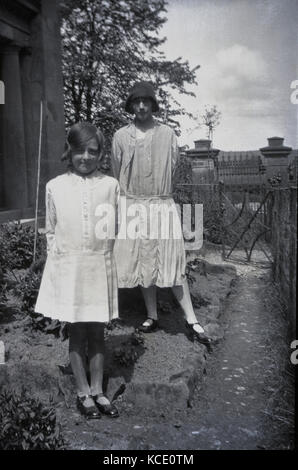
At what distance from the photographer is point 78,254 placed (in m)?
2.97

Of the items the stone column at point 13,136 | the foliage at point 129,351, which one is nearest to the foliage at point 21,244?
the foliage at point 129,351

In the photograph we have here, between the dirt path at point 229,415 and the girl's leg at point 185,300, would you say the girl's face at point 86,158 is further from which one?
the dirt path at point 229,415

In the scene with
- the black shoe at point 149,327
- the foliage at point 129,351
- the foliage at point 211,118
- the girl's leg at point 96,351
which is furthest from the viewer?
the foliage at point 211,118

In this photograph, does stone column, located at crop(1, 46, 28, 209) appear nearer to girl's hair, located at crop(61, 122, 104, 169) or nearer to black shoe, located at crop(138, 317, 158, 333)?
black shoe, located at crop(138, 317, 158, 333)

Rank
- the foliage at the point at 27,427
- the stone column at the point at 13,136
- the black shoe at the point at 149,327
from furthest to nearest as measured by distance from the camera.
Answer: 1. the stone column at the point at 13,136
2. the black shoe at the point at 149,327
3. the foliage at the point at 27,427

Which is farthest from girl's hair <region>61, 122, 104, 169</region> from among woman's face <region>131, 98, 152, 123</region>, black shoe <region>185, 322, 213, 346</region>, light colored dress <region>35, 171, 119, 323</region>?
black shoe <region>185, 322, 213, 346</region>

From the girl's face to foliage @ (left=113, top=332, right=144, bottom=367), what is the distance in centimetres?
134

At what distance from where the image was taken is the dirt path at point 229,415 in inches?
111

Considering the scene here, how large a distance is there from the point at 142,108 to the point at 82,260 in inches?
58.0

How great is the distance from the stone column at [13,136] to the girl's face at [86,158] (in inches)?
205

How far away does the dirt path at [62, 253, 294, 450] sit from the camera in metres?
2.83

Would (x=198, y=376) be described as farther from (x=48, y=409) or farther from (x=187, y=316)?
(x=48, y=409)

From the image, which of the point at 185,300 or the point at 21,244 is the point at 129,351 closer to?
the point at 185,300
